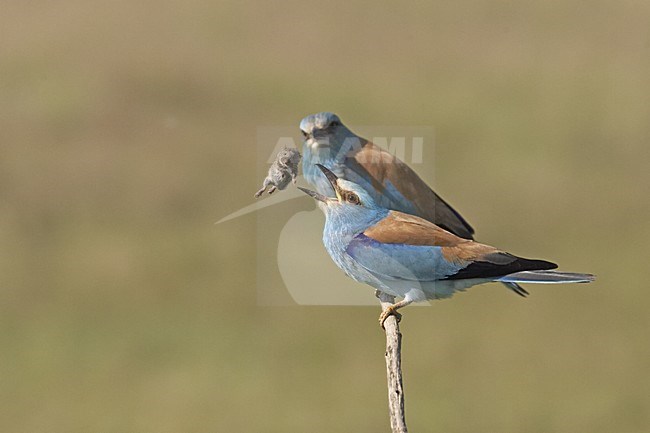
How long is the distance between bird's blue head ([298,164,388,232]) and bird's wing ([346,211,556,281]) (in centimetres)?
3

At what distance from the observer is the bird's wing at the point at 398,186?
3.72 metres

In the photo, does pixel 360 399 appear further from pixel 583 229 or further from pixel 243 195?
pixel 583 229

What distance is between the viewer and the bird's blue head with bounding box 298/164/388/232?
117 inches

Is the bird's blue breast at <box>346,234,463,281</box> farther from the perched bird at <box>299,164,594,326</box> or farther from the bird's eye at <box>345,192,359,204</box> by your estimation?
the bird's eye at <box>345,192,359,204</box>

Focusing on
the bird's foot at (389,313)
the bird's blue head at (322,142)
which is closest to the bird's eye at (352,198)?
the bird's foot at (389,313)

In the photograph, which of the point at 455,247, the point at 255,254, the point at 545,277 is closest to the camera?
the point at 545,277

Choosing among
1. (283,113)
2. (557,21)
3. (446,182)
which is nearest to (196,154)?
(283,113)

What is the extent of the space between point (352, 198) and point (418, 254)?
0.23 meters

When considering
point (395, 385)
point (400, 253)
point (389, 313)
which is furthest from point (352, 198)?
point (395, 385)

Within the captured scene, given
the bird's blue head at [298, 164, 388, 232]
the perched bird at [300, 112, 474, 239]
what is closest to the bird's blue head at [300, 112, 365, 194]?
the perched bird at [300, 112, 474, 239]

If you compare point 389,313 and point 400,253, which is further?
point 389,313

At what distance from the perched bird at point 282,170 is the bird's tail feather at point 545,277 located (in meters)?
0.66

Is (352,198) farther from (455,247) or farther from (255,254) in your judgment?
(255,254)

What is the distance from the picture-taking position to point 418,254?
294 cm
